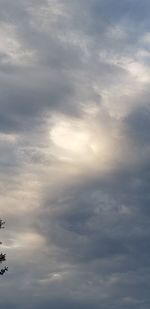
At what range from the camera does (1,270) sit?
242ft

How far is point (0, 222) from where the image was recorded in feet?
232

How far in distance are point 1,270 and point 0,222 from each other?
29.7ft

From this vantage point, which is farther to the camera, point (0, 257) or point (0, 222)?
point (0, 257)

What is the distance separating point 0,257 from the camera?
7600cm

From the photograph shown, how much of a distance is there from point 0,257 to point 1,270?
2.75 m

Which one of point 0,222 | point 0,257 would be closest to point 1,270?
point 0,257

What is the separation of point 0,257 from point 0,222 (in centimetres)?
868

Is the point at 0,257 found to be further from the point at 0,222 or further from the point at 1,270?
the point at 0,222

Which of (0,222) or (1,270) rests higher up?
(0,222)
